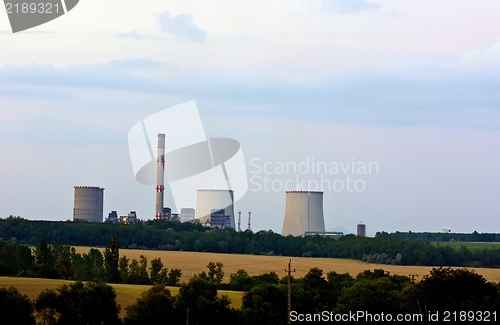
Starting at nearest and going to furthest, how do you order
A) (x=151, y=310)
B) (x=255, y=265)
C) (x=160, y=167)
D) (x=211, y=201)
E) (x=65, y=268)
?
(x=151, y=310) → (x=65, y=268) → (x=255, y=265) → (x=160, y=167) → (x=211, y=201)

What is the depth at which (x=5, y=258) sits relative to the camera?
84500mm

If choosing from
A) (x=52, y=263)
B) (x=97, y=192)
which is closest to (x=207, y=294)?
(x=52, y=263)

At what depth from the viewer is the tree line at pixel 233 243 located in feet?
413

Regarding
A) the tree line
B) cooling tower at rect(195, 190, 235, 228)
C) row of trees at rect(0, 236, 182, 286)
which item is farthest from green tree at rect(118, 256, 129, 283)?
cooling tower at rect(195, 190, 235, 228)

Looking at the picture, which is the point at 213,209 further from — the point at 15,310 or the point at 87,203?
the point at 15,310

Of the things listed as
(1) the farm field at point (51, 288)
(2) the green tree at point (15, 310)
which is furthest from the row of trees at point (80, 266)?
(2) the green tree at point (15, 310)

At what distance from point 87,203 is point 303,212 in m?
42.6

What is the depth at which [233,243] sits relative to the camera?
5266 inches

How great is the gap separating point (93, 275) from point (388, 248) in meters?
59.9

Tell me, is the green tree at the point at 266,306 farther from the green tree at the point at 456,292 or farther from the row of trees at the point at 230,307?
the green tree at the point at 456,292

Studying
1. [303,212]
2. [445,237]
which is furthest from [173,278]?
[445,237]

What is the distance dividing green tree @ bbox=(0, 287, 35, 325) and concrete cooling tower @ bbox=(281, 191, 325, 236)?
87057mm

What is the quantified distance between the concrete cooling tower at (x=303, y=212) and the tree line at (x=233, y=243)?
218 cm

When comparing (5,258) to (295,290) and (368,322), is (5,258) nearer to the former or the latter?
Result: (295,290)
